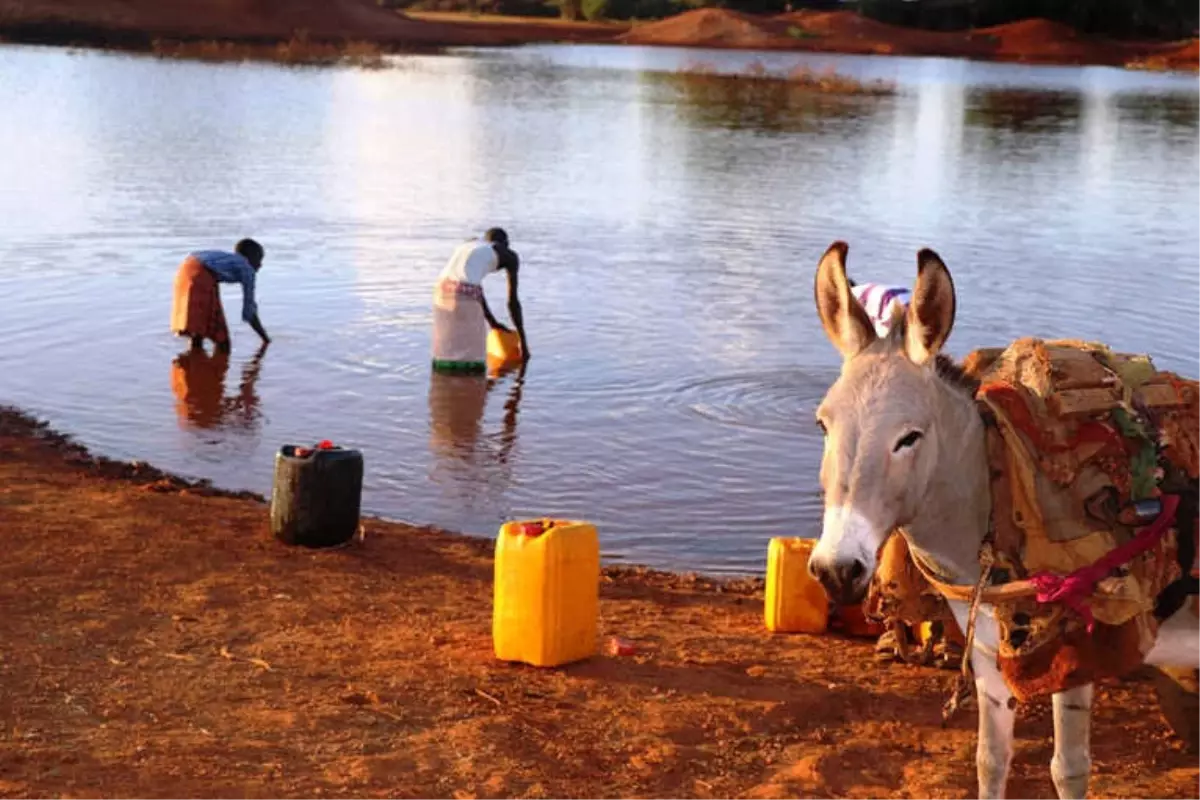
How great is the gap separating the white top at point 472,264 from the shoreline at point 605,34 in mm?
63392

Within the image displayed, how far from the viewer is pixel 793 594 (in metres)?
7.96

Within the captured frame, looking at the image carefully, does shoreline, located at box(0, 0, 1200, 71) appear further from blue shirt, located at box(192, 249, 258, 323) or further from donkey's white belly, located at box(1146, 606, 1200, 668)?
donkey's white belly, located at box(1146, 606, 1200, 668)

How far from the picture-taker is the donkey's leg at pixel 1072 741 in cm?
501

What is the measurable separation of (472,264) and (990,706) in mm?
10215

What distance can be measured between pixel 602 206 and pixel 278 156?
342 inches

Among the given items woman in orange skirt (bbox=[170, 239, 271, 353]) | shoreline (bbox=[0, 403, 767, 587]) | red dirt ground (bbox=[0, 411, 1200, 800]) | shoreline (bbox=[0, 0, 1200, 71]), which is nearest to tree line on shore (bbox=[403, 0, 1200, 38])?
shoreline (bbox=[0, 0, 1200, 71])

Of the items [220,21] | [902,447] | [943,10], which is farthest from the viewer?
[943,10]

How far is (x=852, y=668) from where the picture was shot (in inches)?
293

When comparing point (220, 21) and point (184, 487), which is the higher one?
point (220, 21)

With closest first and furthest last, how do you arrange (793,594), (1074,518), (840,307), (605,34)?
(840,307)
(1074,518)
(793,594)
(605,34)

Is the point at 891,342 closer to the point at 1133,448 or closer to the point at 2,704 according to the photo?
the point at 1133,448

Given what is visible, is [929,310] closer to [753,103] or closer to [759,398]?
[759,398]

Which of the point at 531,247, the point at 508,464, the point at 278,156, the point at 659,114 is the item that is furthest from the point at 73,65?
the point at 508,464

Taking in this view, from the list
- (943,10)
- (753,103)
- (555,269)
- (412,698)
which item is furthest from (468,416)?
(943,10)
